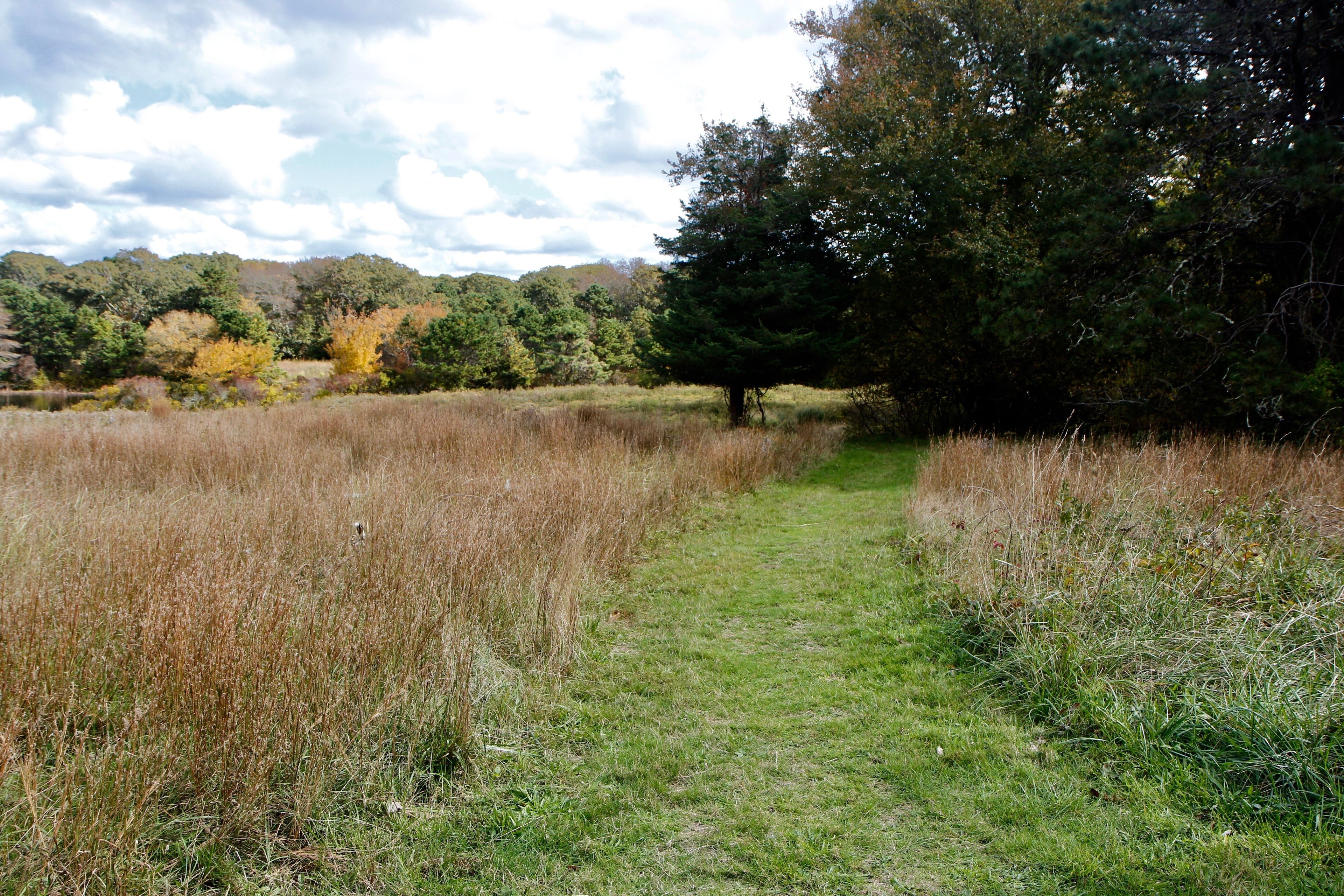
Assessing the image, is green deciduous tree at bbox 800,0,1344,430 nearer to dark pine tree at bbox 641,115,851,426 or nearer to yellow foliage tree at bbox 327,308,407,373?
dark pine tree at bbox 641,115,851,426

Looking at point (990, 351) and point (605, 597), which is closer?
point (605, 597)

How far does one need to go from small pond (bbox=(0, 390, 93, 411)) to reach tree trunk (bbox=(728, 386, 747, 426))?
28479 mm

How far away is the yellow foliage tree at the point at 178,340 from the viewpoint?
3291cm

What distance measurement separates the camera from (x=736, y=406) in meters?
16.4

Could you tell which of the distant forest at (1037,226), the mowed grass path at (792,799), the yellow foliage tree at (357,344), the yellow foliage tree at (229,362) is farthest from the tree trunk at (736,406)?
the yellow foliage tree at (357,344)

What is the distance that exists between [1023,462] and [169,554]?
7704 mm

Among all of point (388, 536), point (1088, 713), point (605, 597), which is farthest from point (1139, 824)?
point (388, 536)

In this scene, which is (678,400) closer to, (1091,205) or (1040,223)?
(1040,223)

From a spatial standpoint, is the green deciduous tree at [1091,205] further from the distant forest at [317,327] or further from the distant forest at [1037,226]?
the distant forest at [317,327]

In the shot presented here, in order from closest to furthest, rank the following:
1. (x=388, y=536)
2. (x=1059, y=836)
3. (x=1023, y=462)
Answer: (x=1059, y=836)
(x=388, y=536)
(x=1023, y=462)

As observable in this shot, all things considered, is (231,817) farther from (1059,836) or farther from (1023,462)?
(1023,462)

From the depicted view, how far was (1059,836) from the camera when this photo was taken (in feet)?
8.76

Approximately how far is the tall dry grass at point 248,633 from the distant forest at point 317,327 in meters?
20.2

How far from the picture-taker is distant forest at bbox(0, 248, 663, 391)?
34562mm
